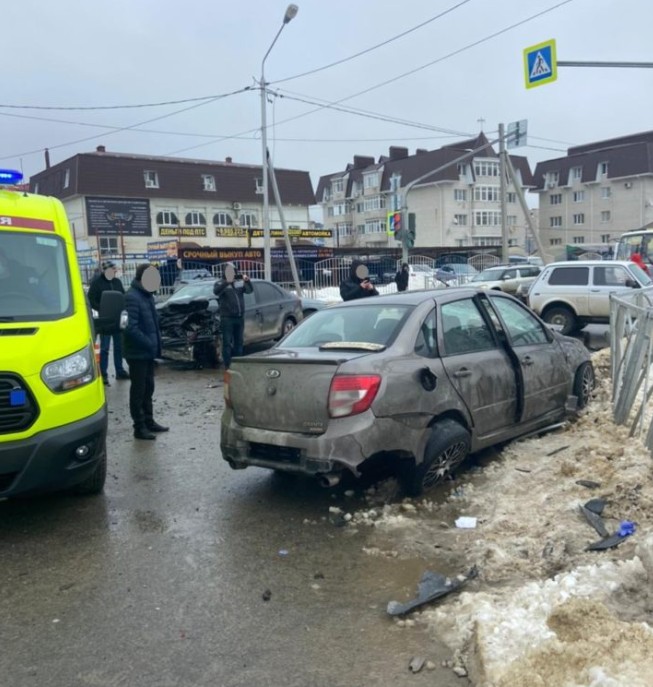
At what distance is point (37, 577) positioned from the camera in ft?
12.9

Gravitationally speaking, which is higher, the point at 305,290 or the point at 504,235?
the point at 504,235

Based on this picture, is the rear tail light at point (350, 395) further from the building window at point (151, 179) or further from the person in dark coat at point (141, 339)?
the building window at point (151, 179)

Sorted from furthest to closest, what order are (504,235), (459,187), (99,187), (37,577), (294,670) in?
1. (459,187)
2. (99,187)
3. (504,235)
4. (37,577)
5. (294,670)

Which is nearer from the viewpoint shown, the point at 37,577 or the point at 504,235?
the point at 37,577

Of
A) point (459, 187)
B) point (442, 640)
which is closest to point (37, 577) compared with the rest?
point (442, 640)

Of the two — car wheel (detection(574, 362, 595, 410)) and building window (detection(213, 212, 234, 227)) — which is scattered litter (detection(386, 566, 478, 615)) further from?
building window (detection(213, 212, 234, 227))

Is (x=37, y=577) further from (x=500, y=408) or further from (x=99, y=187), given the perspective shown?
(x=99, y=187)

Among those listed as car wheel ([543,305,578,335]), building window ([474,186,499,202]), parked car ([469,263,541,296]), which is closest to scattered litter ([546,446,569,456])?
car wheel ([543,305,578,335])

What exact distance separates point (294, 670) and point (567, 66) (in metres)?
12.2

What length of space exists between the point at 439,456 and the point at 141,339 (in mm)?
3579

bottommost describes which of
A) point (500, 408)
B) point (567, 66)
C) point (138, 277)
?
point (500, 408)

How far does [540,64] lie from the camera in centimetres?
1251

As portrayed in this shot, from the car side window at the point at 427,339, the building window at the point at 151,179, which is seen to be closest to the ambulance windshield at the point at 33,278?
the car side window at the point at 427,339

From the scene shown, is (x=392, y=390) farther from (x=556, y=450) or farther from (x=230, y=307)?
(x=230, y=307)
